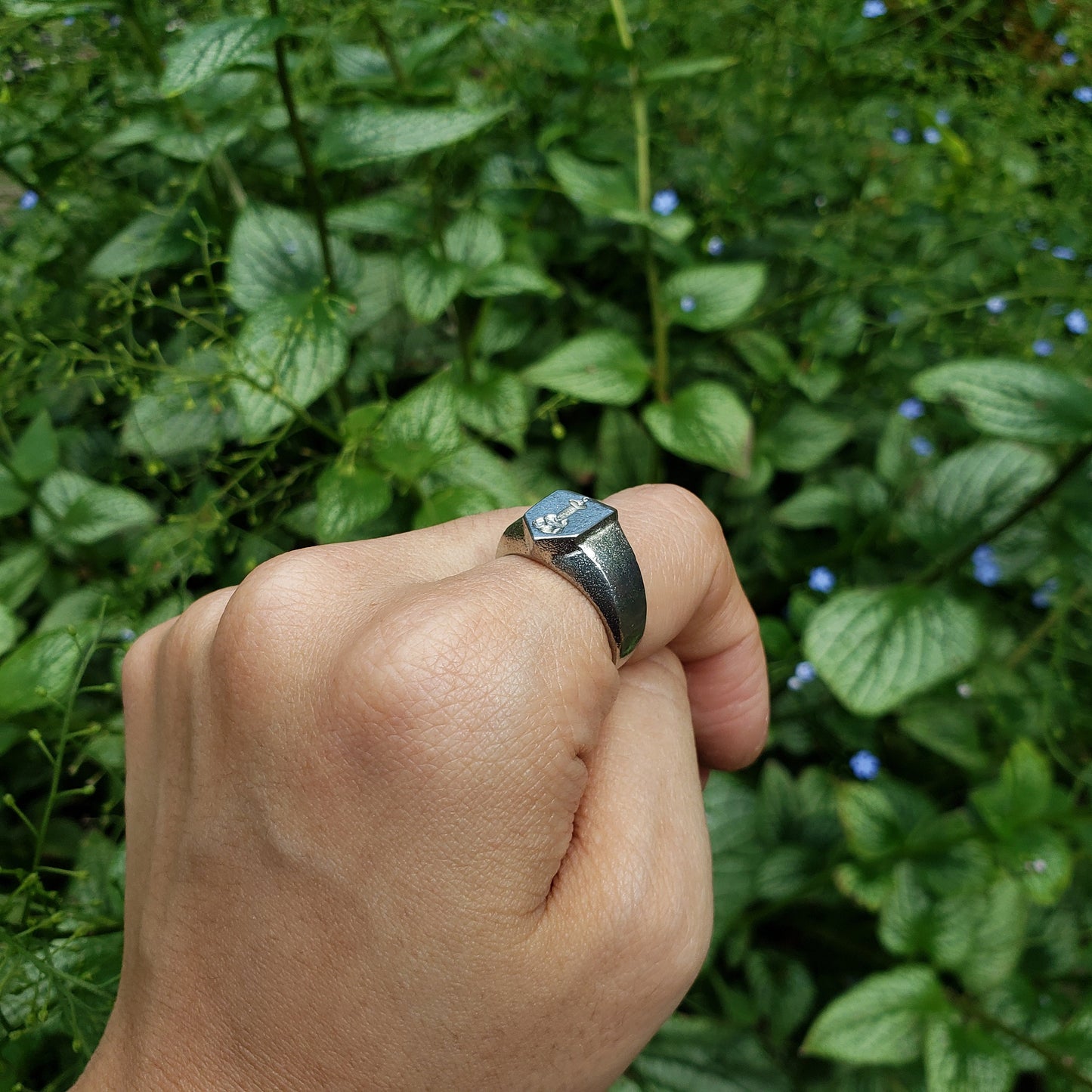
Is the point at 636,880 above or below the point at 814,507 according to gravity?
above

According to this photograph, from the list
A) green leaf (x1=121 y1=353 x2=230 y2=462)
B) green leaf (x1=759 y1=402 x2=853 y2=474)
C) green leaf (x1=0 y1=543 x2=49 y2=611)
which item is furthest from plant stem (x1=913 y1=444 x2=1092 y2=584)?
green leaf (x1=0 y1=543 x2=49 y2=611)

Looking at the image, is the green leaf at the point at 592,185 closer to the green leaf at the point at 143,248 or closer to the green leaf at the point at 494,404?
the green leaf at the point at 494,404

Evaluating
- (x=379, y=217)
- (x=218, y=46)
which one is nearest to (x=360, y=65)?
(x=379, y=217)

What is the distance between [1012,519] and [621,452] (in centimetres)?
69

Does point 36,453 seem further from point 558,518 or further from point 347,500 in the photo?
point 558,518

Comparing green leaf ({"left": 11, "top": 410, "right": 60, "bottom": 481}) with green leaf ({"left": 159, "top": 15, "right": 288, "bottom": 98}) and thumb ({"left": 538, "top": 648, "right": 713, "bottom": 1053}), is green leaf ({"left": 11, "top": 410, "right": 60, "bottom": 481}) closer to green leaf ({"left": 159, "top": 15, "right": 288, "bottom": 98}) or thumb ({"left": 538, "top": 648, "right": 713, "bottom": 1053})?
green leaf ({"left": 159, "top": 15, "right": 288, "bottom": 98})

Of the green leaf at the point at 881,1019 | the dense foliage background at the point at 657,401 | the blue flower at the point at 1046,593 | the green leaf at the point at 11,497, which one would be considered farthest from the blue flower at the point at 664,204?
the green leaf at the point at 881,1019

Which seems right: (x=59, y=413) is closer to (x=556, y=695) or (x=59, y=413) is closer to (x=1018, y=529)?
(x=556, y=695)

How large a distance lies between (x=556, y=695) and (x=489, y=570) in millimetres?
122

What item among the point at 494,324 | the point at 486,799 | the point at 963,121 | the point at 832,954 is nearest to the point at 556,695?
the point at 486,799

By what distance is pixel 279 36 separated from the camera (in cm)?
92

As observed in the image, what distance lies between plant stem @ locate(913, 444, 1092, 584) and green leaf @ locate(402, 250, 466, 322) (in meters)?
0.95

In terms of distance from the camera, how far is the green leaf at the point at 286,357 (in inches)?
41.1

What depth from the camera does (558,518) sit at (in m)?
0.67
